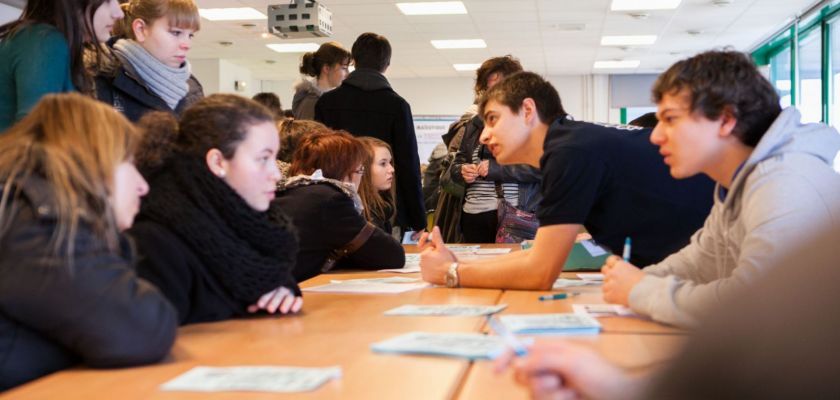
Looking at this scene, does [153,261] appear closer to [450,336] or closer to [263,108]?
[263,108]

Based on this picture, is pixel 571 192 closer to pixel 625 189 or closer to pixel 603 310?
pixel 625 189

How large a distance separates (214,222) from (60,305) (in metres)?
0.52

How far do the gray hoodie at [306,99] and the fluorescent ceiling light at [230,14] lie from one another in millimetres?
4940

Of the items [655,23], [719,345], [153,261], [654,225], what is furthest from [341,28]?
[719,345]

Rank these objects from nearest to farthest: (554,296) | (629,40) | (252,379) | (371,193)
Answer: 1. (252,379)
2. (554,296)
3. (371,193)
4. (629,40)

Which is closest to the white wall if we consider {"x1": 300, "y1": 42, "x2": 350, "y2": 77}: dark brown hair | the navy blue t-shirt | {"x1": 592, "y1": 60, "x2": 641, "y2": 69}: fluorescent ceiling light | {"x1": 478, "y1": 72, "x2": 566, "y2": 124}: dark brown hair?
{"x1": 300, "y1": 42, "x2": 350, "y2": 77}: dark brown hair

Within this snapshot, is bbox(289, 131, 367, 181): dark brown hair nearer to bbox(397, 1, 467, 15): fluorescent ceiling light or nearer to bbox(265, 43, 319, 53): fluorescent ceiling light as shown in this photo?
bbox(397, 1, 467, 15): fluorescent ceiling light

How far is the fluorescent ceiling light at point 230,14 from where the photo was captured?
956cm

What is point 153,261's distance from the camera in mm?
1687

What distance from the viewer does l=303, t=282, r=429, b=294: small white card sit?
7.52ft

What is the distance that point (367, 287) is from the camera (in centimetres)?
238

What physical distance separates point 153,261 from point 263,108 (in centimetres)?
45

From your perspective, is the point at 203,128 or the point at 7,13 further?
the point at 7,13

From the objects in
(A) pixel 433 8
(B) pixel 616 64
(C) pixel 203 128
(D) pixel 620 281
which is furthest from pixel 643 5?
(C) pixel 203 128
